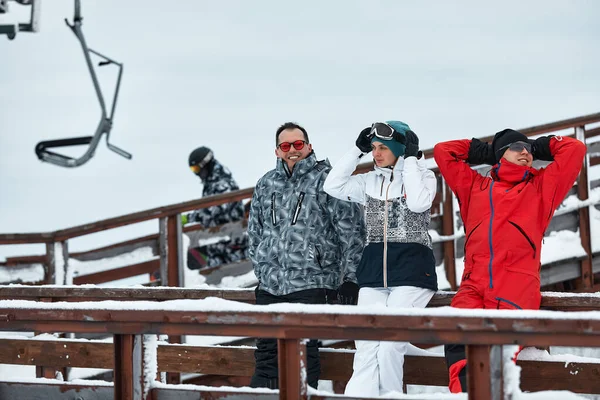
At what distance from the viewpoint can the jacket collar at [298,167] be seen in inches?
171

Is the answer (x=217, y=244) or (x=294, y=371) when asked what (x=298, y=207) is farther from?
(x=217, y=244)

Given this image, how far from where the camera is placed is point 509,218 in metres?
3.81

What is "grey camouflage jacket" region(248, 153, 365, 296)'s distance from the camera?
4.19 metres

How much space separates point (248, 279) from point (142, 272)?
38.1 inches

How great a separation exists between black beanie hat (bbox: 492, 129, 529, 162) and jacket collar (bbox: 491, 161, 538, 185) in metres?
0.12

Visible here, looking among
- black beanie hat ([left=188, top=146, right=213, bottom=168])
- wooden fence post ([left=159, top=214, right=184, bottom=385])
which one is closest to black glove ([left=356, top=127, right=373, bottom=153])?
wooden fence post ([left=159, top=214, right=184, bottom=385])

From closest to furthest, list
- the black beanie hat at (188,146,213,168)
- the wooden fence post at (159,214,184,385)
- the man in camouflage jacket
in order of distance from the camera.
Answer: the man in camouflage jacket → the wooden fence post at (159,214,184,385) → the black beanie hat at (188,146,213,168)

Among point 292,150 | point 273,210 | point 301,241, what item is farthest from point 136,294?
point 292,150

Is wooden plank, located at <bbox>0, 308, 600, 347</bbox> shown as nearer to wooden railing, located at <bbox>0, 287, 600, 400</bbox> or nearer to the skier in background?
wooden railing, located at <bbox>0, 287, 600, 400</bbox>

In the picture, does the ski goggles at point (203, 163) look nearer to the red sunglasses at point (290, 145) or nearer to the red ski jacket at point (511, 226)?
the red sunglasses at point (290, 145)

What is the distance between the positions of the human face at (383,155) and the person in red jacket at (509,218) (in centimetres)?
33

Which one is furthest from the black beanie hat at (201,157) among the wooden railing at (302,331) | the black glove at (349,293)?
the black glove at (349,293)

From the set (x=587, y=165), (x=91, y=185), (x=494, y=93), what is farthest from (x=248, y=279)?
(x=494, y=93)

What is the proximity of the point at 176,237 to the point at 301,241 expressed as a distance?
324cm
